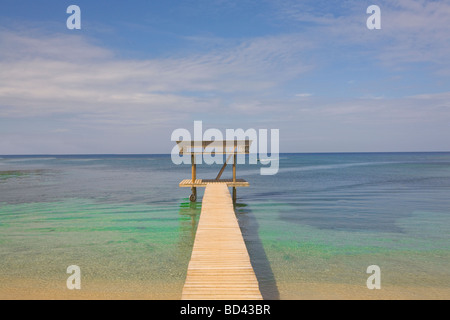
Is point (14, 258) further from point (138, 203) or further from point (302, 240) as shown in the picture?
point (138, 203)

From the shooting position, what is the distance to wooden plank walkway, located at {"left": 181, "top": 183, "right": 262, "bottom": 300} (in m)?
6.15

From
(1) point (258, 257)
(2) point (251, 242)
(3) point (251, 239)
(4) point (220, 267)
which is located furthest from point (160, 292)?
(3) point (251, 239)

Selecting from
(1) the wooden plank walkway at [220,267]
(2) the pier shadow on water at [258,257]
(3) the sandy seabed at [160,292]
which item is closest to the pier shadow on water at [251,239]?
(2) the pier shadow on water at [258,257]

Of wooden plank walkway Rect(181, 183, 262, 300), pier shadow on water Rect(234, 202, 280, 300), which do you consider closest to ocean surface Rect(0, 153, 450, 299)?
pier shadow on water Rect(234, 202, 280, 300)

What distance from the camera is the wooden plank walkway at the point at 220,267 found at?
615 cm

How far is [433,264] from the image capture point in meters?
10.1

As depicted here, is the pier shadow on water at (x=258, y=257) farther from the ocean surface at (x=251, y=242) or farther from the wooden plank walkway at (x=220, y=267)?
the wooden plank walkway at (x=220, y=267)

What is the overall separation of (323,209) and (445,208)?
7.28 meters

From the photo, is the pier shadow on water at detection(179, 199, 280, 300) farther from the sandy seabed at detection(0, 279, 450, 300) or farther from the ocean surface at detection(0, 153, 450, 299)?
the sandy seabed at detection(0, 279, 450, 300)

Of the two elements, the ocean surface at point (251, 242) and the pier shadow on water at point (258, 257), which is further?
the ocean surface at point (251, 242)

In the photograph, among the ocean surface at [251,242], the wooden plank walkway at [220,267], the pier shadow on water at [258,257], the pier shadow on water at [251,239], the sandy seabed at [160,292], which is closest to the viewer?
the wooden plank walkway at [220,267]

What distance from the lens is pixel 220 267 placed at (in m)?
7.19

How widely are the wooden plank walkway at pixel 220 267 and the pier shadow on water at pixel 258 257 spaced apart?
45.2 inches

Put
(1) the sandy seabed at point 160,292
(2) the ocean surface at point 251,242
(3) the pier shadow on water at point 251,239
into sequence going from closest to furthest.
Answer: (1) the sandy seabed at point 160,292 → (3) the pier shadow on water at point 251,239 → (2) the ocean surface at point 251,242
